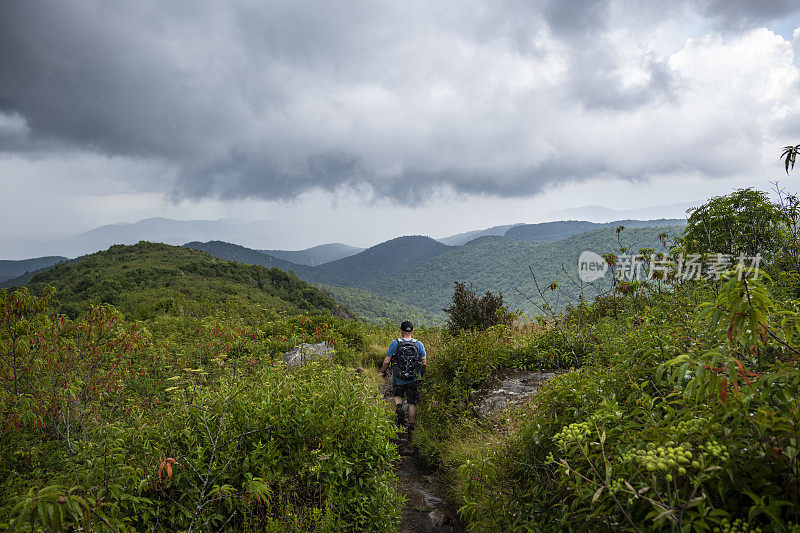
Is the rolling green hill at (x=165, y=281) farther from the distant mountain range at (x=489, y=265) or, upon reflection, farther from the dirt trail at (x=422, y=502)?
the dirt trail at (x=422, y=502)

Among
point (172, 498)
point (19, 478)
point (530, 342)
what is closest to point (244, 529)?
point (172, 498)

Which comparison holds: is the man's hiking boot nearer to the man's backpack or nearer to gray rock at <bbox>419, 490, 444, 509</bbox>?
the man's backpack

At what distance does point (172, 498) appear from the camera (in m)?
3.11

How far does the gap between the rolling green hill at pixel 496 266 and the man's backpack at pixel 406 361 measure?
234ft

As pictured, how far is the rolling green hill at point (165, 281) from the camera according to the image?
3462 centimetres

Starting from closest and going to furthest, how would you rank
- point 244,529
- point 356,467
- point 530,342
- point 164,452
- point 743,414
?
point 743,414 → point 244,529 → point 164,452 → point 356,467 → point 530,342

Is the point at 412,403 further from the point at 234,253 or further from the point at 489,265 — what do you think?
the point at 234,253

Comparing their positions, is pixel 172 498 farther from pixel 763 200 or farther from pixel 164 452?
pixel 763 200

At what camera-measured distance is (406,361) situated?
684 cm

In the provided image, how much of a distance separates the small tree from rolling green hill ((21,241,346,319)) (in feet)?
75.9

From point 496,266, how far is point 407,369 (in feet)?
386

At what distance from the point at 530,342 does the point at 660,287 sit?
8.25 feet

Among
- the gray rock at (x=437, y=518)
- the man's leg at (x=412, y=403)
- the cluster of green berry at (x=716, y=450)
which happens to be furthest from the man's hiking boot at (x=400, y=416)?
the cluster of green berry at (x=716, y=450)

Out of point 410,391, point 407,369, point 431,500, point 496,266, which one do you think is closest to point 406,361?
point 407,369
